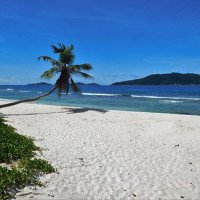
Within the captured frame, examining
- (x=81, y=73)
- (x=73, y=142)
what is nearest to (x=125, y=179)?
(x=73, y=142)

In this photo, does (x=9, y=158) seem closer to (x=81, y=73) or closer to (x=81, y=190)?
(x=81, y=190)

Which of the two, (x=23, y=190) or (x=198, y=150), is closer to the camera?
(x=23, y=190)

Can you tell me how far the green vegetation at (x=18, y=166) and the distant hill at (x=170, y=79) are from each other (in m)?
164

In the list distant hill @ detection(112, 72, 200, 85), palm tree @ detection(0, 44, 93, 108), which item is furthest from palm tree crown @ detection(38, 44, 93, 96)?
distant hill @ detection(112, 72, 200, 85)

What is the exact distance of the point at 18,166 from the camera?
6309 millimetres

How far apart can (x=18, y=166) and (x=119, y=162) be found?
3095 mm

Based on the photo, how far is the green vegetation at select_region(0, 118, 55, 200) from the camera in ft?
17.1

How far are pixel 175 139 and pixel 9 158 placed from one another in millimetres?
7720

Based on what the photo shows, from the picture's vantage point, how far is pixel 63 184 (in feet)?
18.6

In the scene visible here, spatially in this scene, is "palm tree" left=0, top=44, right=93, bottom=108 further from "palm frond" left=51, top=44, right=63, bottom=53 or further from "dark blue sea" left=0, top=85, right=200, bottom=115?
"dark blue sea" left=0, top=85, right=200, bottom=115

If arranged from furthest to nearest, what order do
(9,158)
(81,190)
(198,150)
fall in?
(198,150)
(9,158)
(81,190)

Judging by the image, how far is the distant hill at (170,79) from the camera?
163 meters

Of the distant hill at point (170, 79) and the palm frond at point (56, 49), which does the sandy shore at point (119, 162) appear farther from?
the distant hill at point (170, 79)

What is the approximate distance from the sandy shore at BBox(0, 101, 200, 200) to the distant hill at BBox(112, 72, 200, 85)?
6235 inches
